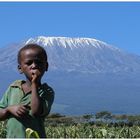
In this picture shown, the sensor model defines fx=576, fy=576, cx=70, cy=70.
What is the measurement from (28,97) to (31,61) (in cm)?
13

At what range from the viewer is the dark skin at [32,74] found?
1.75 m

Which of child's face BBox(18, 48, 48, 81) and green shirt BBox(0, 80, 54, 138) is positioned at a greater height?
child's face BBox(18, 48, 48, 81)

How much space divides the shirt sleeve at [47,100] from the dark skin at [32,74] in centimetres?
2

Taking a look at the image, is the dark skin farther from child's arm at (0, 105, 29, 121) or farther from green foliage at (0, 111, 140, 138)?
green foliage at (0, 111, 140, 138)

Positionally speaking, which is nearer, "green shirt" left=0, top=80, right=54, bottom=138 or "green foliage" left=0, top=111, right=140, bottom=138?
"green shirt" left=0, top=80, right=54, bottom=138

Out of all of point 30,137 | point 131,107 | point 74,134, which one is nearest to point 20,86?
point 30,137

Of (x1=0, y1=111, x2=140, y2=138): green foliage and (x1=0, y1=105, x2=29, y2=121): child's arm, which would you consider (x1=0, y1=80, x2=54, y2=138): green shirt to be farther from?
(x1=0, y1=111, x2=140, y2=138): green foliage

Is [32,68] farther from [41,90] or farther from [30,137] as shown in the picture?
[30,137]

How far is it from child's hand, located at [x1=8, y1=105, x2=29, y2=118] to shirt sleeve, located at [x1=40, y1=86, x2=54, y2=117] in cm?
5

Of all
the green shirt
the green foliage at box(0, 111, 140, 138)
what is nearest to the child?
the green shirt

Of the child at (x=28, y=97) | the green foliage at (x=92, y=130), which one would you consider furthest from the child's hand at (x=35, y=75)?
the green foliage at (x=92, y=130)

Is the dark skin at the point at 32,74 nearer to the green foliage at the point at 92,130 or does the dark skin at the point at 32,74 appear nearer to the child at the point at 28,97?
the child at the point at 28,97

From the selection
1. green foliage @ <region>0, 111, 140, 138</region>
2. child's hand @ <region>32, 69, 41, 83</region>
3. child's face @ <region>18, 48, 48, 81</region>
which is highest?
child's face @ <region>18, 48, 48, 81</region>

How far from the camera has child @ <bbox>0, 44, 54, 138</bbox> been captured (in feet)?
5.77
